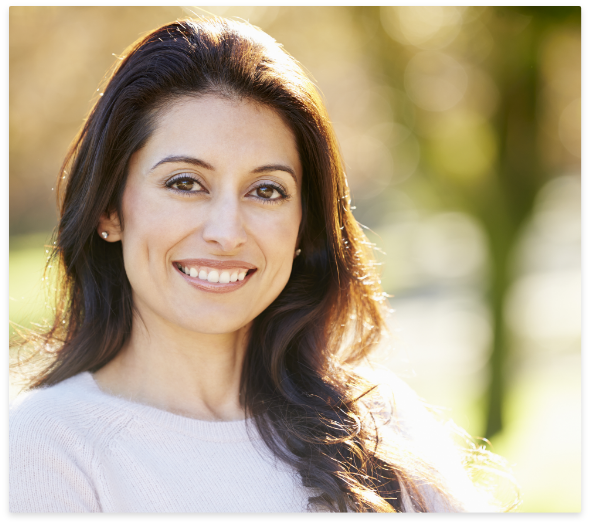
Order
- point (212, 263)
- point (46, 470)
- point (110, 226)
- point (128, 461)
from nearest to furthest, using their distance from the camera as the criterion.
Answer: point (46, 470)
point (128, 461)
point (212, 263)
point (110, 226)

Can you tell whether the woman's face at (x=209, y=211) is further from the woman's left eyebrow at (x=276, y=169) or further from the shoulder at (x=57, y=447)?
the shoulder at (x=57, y=447)

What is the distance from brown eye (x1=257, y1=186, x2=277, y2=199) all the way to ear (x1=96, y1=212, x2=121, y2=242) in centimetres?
42

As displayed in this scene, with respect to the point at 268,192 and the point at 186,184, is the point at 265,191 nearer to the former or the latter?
the point at 268,192

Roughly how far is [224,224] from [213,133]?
0.80 feet

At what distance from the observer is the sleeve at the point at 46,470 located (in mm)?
1411

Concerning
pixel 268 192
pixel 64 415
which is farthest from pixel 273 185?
pixel 64 415

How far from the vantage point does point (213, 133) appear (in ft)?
5.24

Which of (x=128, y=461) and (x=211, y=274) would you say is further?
(x=211, y=274)

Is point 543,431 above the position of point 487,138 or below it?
below

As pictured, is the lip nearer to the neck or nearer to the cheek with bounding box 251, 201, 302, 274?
the cheek with bounding box 251, 201, 302, 274

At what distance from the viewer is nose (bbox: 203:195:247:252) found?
159cm

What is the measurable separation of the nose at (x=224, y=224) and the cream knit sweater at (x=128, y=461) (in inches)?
19.9
